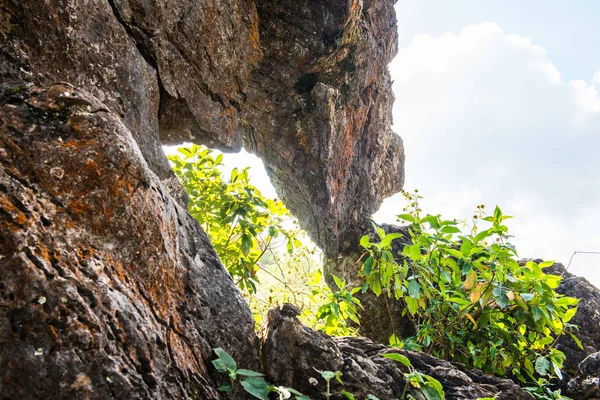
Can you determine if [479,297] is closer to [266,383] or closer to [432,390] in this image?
[432,390]

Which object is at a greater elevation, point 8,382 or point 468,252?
point 468,252

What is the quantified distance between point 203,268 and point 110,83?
1885 millimetres

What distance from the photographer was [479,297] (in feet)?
13.1

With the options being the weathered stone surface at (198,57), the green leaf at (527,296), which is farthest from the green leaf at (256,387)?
the weathered stone surface at (198,57)

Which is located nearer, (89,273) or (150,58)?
(89,273)

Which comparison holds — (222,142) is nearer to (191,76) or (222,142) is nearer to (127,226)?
(191,76)

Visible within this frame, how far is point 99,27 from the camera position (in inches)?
Answer: 134

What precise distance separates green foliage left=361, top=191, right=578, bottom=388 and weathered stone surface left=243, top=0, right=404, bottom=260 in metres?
3.65

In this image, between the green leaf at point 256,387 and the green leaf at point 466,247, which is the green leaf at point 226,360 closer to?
the green leaf at point 256,387

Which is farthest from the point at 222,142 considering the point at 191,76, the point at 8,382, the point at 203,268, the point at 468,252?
the point at 8,382

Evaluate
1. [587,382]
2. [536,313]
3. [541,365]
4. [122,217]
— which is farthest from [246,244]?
[587,382]

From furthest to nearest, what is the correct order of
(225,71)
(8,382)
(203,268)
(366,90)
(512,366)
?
(366,90)
(225,71)
(512,366)
(203,268)
(8,382)

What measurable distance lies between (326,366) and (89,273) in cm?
184

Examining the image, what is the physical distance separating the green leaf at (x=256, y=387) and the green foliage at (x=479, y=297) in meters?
2.00
